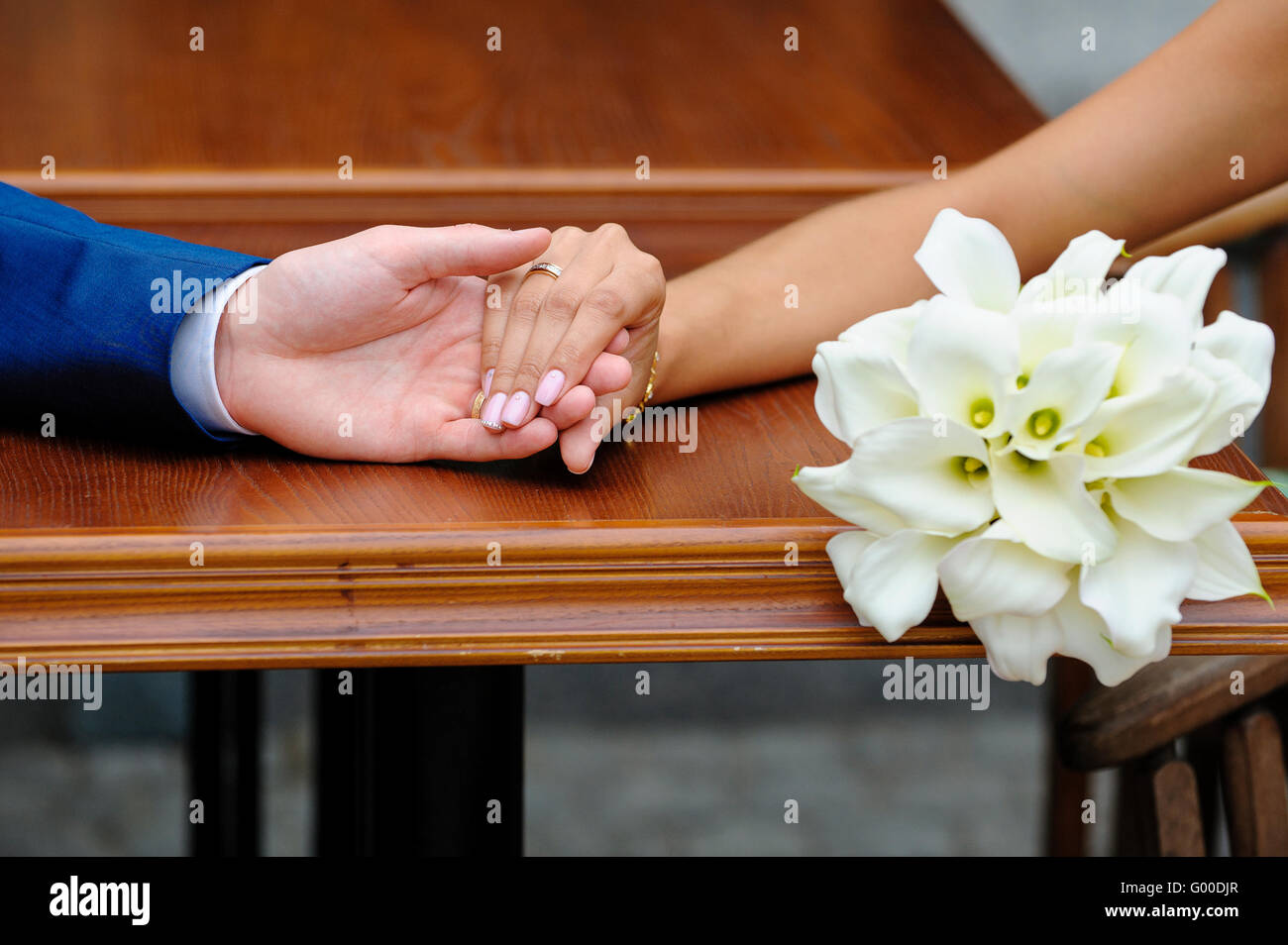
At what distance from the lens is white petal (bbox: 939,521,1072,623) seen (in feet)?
1.57

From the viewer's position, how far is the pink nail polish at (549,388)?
0.63 meters

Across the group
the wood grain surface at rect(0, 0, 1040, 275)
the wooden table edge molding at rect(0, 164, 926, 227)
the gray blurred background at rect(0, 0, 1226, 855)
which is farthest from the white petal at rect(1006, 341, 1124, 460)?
the gray blurred background at rect(0, 0, 1226, 855)

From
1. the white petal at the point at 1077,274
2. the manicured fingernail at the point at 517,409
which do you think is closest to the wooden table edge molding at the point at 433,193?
the manicured fingernail at the point at 517,409

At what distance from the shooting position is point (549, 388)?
0.63 metres

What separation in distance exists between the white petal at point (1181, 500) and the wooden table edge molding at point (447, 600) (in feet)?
0.29

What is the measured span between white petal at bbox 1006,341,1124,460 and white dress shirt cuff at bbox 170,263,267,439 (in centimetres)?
39

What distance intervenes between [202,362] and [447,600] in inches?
7.9

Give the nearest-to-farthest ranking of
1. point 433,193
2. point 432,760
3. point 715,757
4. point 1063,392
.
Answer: point 1063,392 → point 432,760 → point 433,193 → point 715,757

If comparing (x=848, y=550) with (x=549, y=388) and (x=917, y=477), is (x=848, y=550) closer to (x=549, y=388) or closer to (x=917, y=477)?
(x=917, y=477)

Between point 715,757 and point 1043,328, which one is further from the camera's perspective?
point 715,757

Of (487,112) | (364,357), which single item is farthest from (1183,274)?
(487,112)

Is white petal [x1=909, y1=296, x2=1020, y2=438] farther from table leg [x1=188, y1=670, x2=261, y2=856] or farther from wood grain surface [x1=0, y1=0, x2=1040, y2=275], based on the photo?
table leg [x1=188, y1=670, x2=261, y2=856]
